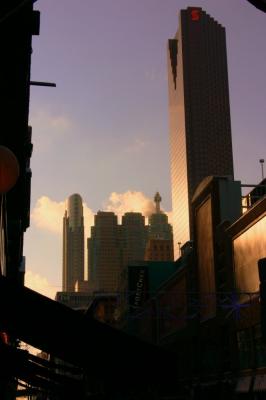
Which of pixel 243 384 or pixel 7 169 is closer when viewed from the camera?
pixel 7 169

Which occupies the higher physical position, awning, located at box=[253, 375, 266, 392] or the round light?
the round light

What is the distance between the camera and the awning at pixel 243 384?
3534cm

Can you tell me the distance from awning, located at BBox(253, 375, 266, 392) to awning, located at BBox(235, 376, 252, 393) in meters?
1.03

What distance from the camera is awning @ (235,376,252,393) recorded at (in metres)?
35.3

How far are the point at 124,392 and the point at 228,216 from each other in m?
36.6

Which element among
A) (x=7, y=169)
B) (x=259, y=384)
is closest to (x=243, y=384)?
(x=259, y=384)

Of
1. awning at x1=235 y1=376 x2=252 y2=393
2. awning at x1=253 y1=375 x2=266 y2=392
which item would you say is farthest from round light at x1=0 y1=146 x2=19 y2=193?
awning at x1=235 y1=376 x2=252 y2=393

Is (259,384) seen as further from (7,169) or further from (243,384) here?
(7,169)

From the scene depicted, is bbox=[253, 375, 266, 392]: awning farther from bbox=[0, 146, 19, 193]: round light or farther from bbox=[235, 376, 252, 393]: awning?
bbox=[0, 146, 19, 193]: round light

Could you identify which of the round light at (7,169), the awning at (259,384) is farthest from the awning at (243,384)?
the round light at (7,169)

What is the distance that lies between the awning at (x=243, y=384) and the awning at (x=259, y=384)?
1.03m

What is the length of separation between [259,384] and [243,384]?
2827mm

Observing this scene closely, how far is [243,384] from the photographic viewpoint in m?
36.2

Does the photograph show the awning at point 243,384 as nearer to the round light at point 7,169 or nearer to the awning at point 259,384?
the awning at point 259,384
